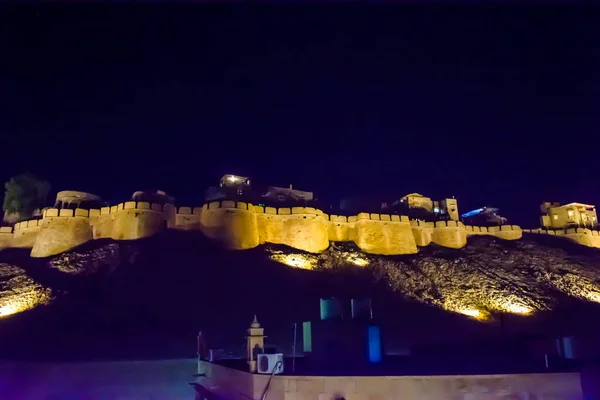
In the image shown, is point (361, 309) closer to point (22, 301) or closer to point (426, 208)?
point (22, 301)

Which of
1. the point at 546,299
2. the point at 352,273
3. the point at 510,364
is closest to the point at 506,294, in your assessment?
the point at 546,299

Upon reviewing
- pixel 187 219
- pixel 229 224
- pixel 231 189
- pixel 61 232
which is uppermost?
pixel 231 189

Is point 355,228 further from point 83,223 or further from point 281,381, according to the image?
point 281,381

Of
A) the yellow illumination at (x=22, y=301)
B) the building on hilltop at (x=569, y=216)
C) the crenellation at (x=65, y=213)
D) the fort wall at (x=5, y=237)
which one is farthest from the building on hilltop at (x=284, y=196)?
the building on hilltop at (x=569, y=216)

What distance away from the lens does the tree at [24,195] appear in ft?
120

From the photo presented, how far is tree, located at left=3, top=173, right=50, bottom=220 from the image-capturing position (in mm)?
36438

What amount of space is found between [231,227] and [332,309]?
19.5 meters

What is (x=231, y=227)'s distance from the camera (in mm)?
30953

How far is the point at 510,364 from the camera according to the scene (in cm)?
1095

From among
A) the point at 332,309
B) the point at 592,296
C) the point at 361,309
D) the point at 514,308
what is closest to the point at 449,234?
the point at 514,308

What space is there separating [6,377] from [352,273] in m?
20.8

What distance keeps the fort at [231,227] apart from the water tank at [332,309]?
18899mm

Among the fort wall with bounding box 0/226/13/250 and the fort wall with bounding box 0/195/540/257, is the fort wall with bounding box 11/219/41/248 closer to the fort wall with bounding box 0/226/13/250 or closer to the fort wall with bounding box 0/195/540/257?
the fort wall with bounding box 0/195/540/257

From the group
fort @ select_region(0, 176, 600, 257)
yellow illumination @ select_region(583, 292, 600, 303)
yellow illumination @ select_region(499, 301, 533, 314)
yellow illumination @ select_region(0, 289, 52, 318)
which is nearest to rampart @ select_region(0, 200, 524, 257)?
fort @ select_region(0, 176, 600, 257)
